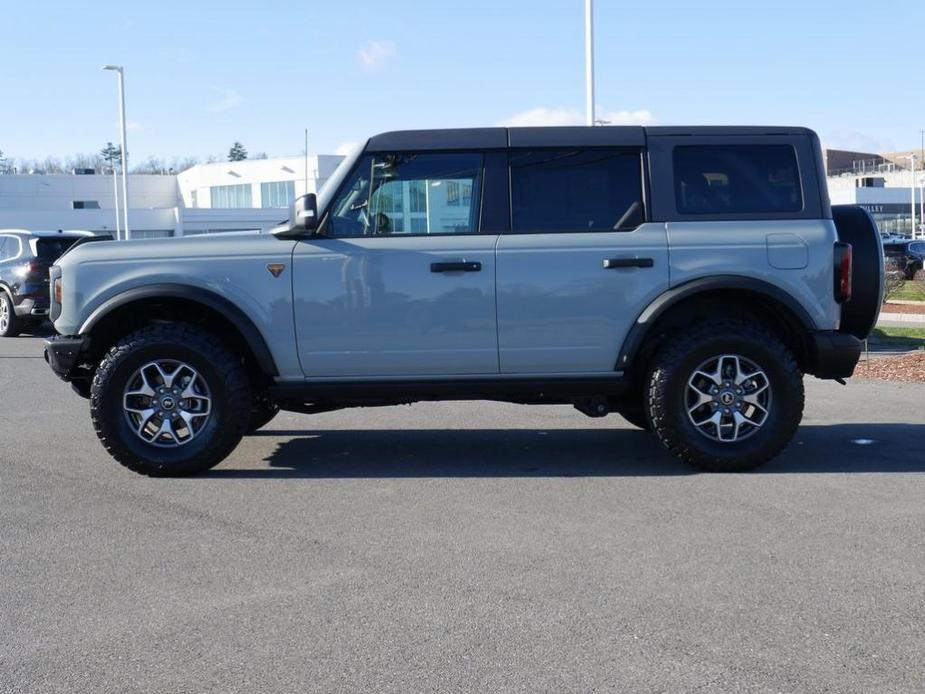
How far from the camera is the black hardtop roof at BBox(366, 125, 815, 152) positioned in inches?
287

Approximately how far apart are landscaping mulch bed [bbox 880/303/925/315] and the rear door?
14259 mm

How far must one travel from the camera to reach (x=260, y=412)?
8.29 meters

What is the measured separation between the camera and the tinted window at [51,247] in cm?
1883

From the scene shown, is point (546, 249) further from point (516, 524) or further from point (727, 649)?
point (727, 649)

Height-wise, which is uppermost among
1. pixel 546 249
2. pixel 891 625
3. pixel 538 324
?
pixel 546 249

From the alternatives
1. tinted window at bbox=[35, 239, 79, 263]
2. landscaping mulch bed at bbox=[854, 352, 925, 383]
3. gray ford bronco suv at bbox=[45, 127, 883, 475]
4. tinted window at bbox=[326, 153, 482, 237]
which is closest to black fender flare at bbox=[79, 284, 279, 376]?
gray ford bronco suv at bbox=[45, 127, 883, 475]

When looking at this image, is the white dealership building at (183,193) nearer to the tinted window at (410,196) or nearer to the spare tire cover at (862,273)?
the tinted window at (410,196)

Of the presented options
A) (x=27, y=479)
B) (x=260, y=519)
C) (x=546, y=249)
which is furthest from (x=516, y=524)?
(x=27, y=479)

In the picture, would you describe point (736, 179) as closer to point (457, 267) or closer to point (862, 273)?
point (862, 273)

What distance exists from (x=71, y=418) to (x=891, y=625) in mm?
7460

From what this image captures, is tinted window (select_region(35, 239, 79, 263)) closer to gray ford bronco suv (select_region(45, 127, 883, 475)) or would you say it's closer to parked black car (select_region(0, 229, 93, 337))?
parked black car (select_region(0, 229, 93, 337))

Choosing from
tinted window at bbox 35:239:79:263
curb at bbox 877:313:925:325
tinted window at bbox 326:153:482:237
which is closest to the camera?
tinted window at bbox 326:153:482:237

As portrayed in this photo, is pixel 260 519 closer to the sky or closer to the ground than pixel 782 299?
closer to the ground

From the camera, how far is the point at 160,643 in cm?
427
